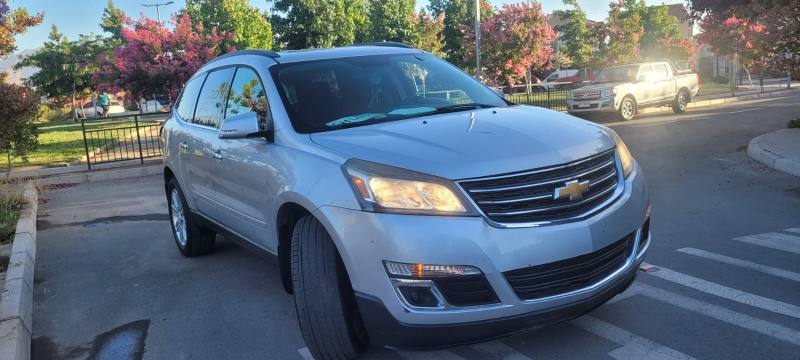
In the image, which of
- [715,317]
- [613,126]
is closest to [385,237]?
[715,317]

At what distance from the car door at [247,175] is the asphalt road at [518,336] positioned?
69 cm

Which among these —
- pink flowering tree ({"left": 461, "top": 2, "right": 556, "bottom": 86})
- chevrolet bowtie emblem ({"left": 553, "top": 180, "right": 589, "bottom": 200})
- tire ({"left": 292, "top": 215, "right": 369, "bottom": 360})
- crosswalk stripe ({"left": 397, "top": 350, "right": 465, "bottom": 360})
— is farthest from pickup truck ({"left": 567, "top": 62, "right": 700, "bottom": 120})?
tire ({"left": 292, "top": 215, "right": 369, "bottom": 360})

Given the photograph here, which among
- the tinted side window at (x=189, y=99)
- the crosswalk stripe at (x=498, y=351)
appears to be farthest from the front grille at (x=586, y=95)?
the crosswalk stripe at (x=498, y=351)

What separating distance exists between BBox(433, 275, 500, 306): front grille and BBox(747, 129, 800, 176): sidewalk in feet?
25.9

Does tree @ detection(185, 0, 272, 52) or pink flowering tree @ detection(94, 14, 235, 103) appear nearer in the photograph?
pink flowering tree @ detection(94, 14, 235, 103)

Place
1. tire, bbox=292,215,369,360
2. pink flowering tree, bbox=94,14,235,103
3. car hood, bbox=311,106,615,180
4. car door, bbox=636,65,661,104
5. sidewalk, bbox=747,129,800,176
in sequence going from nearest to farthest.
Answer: car hood, bbox=311,106,615,180 < tire, bbox=292,215,369,360 < sidewalk, bbox=747,129,800,176 < pink flowering tree, bbox=94,14,235,103 < car door, bbox=636,65,661,104

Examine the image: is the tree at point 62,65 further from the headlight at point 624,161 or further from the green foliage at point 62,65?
the headlight at point 624,161

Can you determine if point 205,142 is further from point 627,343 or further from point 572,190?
point 627,343

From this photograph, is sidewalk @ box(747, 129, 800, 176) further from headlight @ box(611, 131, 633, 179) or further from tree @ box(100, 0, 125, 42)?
tree @ box(100, 0, 125, 42)

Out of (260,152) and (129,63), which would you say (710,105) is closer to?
(129,63)

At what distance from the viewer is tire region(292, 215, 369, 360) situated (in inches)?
126

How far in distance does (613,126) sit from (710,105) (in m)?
8.49

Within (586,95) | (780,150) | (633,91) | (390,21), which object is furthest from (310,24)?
(780,150)

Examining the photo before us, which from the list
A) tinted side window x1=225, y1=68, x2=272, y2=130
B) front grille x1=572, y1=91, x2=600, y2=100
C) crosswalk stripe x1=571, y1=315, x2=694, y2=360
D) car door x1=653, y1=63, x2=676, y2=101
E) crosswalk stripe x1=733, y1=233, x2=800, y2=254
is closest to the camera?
crosswalk stripe x1=571, y1=315, x2=694, y2=360
